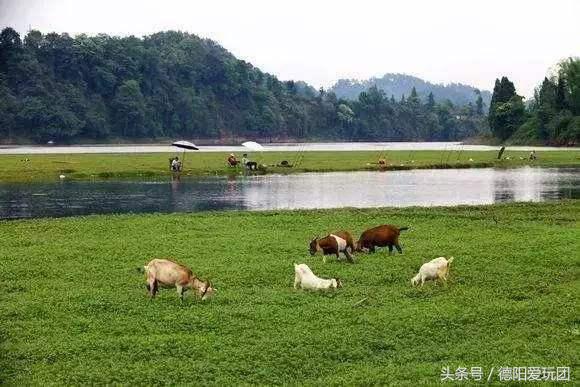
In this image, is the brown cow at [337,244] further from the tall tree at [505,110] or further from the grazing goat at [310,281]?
the tall tree at [505,110]

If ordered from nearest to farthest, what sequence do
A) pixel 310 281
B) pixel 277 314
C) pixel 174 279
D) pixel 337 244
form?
1. pixel 277 314
2. pixel 174 279
3. pixel 310 281
4. pixel 337 244

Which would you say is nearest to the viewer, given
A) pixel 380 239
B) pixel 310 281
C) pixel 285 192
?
pixel 310 281

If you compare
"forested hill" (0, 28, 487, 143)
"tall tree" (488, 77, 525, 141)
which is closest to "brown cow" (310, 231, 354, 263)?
"forested hill" (0, 28, 487, 143)

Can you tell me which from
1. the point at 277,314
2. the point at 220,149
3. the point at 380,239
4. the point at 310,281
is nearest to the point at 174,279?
the point at 277,314

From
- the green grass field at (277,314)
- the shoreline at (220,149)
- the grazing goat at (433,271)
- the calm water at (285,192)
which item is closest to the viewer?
the green grass field at (277,314)

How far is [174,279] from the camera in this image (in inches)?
532

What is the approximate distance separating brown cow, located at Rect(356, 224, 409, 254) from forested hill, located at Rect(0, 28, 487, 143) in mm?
85651

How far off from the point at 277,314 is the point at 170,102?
143 metres

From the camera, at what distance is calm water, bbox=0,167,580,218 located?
108ft

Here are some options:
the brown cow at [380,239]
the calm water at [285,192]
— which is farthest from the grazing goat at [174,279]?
the calm water at [285,192]

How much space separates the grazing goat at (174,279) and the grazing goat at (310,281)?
6.12 ft

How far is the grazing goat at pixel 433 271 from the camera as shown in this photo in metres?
14.6

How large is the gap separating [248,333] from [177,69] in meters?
154

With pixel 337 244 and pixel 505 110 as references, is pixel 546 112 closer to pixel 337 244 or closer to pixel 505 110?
pixel 505 110
